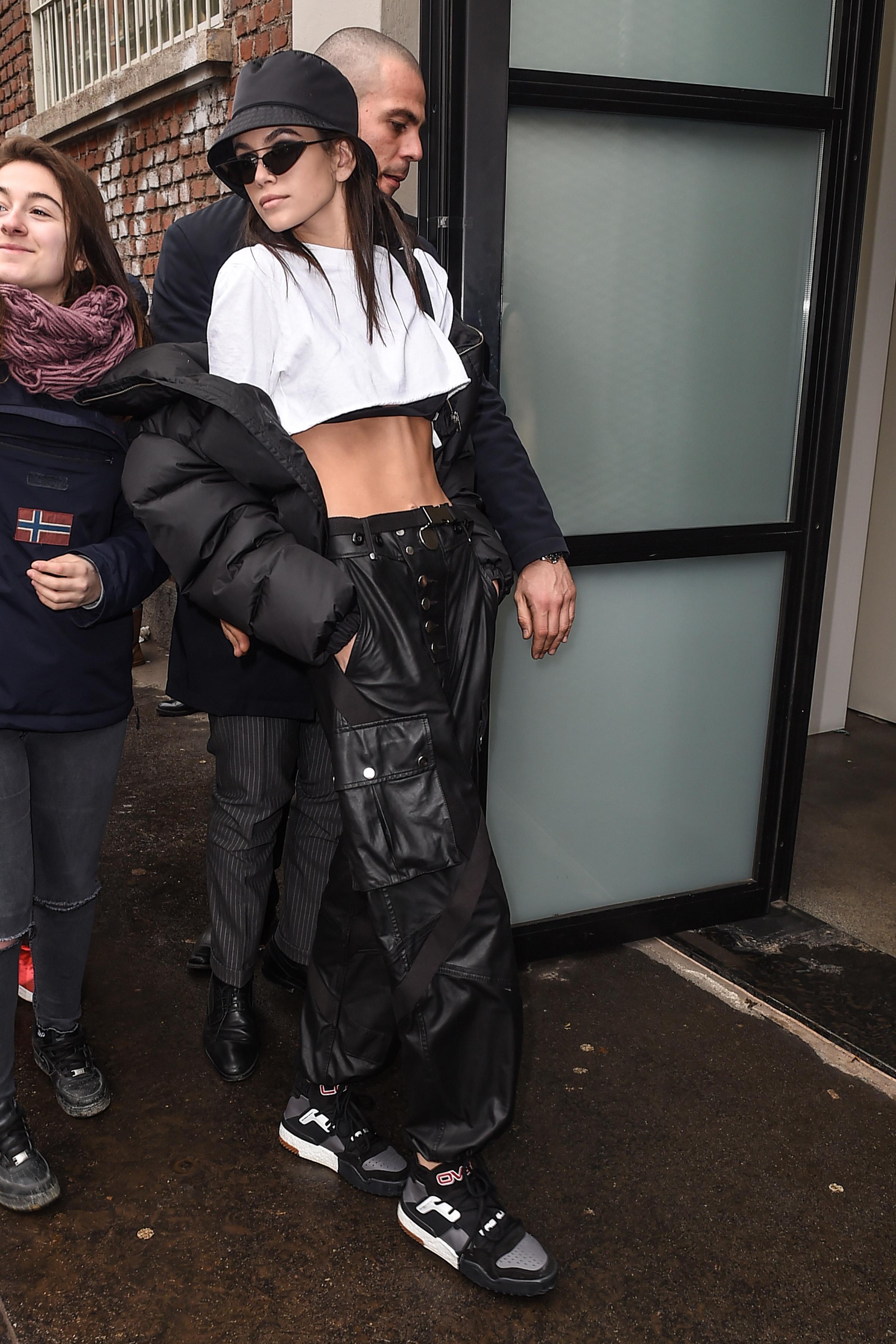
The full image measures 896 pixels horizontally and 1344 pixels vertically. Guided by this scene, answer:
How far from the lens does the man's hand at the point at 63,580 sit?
76.7 inches

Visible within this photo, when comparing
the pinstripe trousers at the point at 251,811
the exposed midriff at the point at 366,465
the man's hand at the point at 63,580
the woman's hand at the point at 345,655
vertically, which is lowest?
the pinstripe trousers at the point at 251,811

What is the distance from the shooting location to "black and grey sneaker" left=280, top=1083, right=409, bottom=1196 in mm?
2178

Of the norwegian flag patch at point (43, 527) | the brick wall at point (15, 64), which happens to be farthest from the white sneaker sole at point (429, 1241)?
the brick wall at point (15, 64)

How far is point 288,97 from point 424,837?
1.19 m

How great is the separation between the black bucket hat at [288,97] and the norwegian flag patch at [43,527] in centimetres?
63

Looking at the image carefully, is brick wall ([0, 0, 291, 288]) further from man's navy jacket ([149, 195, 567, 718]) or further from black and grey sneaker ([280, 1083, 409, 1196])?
black and grey sneaker ([280, 1083, 409, 1196])

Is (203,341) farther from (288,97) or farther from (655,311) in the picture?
(655,311)

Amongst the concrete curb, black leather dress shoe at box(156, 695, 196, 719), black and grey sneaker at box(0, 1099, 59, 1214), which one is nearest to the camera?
black and grey sneaker at box(0, 1099, 59, 1214)

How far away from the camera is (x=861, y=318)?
479cm

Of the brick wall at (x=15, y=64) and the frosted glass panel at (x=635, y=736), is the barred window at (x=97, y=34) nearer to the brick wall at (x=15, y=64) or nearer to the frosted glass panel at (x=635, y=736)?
the brick wall at (x=15, y=64)

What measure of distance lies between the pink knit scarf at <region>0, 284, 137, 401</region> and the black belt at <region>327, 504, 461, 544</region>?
1.61 feet

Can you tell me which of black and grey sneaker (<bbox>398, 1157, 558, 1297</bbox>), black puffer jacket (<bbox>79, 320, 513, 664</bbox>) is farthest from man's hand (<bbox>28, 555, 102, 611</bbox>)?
black and grey sneaker (<bbox>398, 1157, 558, 1297</bbox>)

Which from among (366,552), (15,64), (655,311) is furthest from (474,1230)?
(15,64)

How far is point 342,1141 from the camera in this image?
2.22m
